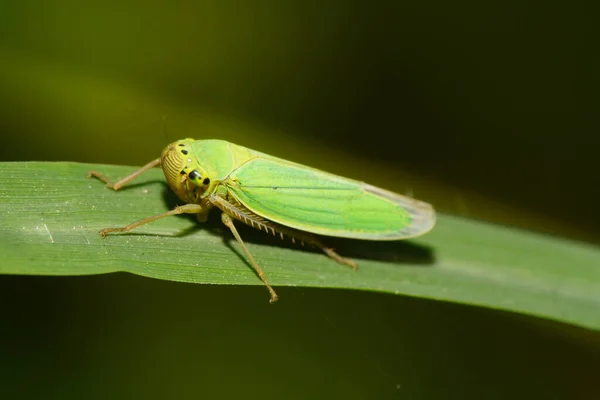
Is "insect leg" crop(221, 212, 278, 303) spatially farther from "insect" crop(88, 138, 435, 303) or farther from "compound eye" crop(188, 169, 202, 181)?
"compound eye" crop(188, 169, 202, 181)

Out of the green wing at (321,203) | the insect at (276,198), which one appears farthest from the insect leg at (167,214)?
the green wing at (321,203)

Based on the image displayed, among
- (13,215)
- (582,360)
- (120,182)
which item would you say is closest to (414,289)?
(582,360)

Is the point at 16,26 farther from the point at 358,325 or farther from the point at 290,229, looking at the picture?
the point at 358,325

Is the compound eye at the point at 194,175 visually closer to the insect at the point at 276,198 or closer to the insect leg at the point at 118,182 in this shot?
the insect at the point at 276,198

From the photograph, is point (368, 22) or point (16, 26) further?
point (368, 22)

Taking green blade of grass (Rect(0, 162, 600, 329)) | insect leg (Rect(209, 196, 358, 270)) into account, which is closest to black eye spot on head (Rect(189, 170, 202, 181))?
insect leg (Rect(209, 196, 358, 270))
